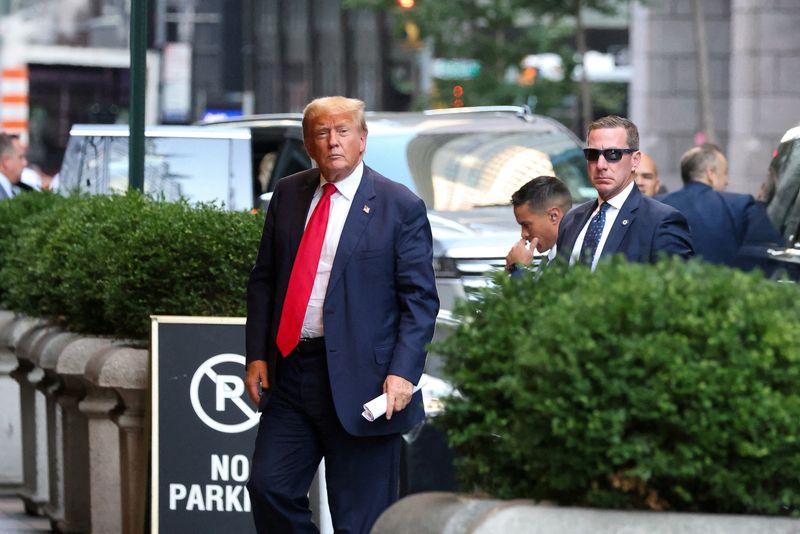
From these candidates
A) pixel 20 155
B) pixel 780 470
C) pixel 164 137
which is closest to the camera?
pixel 780 470

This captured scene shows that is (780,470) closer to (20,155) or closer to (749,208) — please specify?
(749,208)

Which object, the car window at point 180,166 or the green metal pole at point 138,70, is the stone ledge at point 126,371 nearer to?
the green metal pole at point 138,70

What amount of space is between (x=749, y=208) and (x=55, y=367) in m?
4.83

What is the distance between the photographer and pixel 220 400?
23.2 feet

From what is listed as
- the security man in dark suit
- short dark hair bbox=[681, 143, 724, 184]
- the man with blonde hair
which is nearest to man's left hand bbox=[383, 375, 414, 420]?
the man with blonde hair

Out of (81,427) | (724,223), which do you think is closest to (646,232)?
(81,427)

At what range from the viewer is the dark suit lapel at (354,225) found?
5.84 m

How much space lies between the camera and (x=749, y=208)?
1098cm

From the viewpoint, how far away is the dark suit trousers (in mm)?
5883

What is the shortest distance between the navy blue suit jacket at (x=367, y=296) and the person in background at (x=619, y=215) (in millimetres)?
529

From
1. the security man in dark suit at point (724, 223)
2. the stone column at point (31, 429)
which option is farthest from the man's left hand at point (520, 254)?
the security man in dark suit at point (724, 223)

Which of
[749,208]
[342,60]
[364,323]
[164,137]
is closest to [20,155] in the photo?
[164,137]

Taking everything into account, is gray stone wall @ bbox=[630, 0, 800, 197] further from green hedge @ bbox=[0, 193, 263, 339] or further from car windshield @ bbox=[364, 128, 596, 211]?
green hedge @ bbox=[0, 193, 263, 339]

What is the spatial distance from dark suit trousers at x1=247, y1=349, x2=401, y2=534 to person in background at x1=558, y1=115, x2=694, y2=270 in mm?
947
